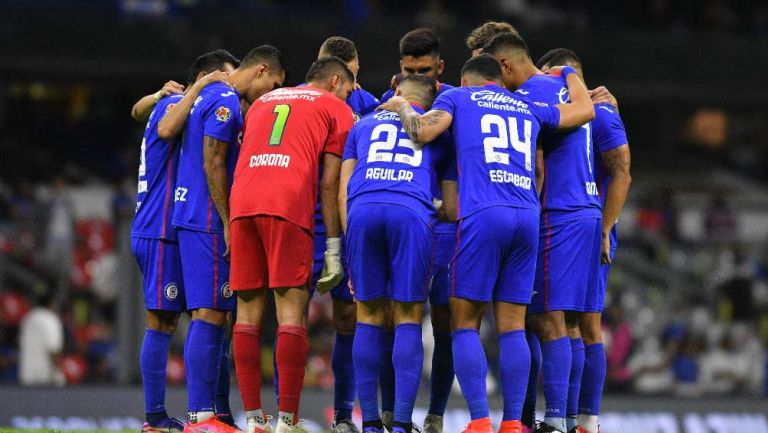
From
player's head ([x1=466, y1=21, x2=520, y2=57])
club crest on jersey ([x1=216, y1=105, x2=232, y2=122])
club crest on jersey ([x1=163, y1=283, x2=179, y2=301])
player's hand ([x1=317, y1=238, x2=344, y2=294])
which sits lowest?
club crest on jersey ([x1=163, y1=283, x2=179, y2=301])

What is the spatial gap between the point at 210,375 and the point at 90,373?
866 centimetres

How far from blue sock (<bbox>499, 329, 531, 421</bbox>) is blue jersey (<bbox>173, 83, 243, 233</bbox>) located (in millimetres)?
2189

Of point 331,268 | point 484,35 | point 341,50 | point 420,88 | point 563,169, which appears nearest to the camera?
point 331,268

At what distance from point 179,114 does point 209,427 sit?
Answer: 2.19 metres

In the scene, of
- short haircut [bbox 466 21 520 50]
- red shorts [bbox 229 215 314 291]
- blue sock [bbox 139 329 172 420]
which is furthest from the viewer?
short haircut [bbox 466 21 520 50]

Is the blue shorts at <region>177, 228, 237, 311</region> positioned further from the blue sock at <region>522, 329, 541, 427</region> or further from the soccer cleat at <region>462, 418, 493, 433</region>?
the blue sock at <region>522, 329, 541, 427</region>

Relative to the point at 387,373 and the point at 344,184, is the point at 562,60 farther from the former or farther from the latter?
the point at 387,373

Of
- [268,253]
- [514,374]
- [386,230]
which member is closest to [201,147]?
[268,253]

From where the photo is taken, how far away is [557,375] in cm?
815

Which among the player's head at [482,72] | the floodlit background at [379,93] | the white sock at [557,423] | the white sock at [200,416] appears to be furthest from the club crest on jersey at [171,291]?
the floodlit background at [379,93]

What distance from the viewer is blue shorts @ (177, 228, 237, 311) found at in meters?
8.24

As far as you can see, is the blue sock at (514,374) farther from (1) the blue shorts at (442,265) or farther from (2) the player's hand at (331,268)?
(2) the player's hand at (331,268)

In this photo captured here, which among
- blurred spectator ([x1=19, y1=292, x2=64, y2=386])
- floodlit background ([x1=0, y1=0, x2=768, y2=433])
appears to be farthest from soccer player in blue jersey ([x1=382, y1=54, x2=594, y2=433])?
blurred spectator ([x1=19, y1=292, x2=64, y2=386])

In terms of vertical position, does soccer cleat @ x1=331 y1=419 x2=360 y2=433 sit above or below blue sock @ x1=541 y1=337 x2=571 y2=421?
below
